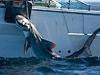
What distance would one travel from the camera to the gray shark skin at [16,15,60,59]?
14.5 metres

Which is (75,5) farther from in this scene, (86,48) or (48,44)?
(48,44)

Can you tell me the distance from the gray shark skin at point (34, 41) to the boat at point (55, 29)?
0.51 ft

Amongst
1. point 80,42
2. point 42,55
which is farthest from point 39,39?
point 80,42

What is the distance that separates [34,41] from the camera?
573 inches

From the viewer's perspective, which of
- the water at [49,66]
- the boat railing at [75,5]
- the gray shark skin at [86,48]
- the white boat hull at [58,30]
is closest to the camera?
the water at [49,66]

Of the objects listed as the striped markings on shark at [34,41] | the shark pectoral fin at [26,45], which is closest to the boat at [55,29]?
the striped markings on shark at [34,41]

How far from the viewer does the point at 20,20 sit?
572 inches

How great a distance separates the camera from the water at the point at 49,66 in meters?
14.3

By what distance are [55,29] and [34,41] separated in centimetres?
109

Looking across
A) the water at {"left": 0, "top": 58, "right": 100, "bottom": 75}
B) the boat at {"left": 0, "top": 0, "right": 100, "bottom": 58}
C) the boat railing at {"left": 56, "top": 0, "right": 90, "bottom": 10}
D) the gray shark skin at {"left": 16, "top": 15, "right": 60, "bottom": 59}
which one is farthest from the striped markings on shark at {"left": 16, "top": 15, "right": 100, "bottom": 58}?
the boat railing at {"left": 56, "top": 0, "right": 90, "bottom": 10}

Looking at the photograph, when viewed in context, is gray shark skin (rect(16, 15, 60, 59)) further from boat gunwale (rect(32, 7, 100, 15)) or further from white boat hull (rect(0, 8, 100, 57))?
boat gunwale (rect(32, 7, 100, 15))

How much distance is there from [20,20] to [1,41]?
992 mm

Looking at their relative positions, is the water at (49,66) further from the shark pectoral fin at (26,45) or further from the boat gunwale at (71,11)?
the boat gunwale at (71,11)

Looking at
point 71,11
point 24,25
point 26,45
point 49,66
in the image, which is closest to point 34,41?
point 26,45
